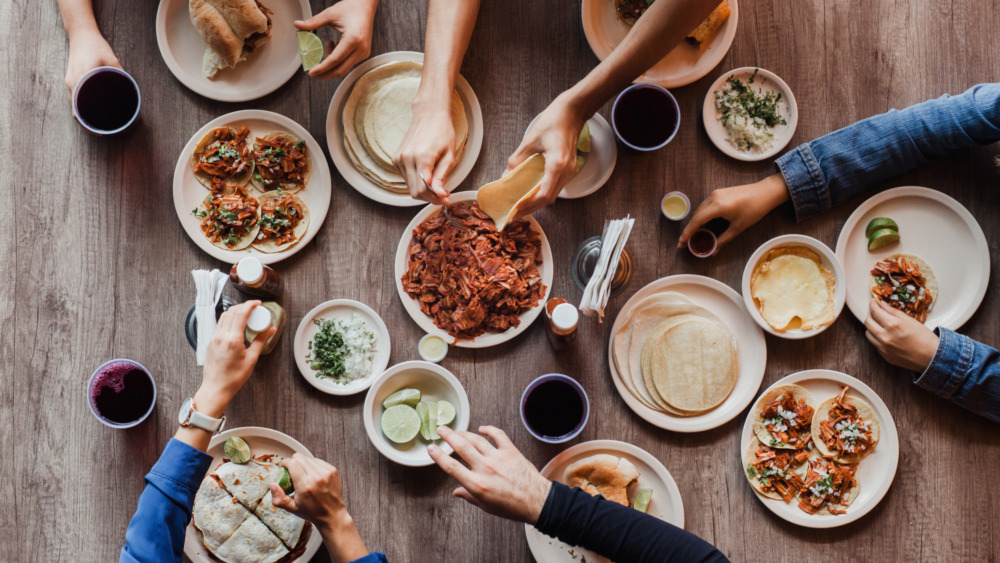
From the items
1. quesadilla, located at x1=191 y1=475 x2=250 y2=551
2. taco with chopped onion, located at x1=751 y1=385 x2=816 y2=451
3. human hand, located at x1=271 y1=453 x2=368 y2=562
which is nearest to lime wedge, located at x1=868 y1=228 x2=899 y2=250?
taco with chopped onion, located at x1=751 y1=385 x2=816 y2=451

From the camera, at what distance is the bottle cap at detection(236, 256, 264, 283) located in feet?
7.13

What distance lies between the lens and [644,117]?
238 centimetres

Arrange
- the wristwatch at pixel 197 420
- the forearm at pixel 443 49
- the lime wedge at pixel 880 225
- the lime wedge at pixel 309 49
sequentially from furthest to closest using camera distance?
the lime wedge at pixel 880 225, the lime wedge at pixel 309 49, the forearm at pixel 443 49, the wristwatch at pixel 197 420

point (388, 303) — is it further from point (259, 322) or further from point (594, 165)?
point (594, 165)

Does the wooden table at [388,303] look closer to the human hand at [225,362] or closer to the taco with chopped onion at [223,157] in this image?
the taco with chopped onion at [223,157]

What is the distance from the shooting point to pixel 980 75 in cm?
261

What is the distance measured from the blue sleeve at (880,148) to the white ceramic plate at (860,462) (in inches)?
25.7

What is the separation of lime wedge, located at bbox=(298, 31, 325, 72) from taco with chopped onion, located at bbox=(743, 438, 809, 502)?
7.19ft

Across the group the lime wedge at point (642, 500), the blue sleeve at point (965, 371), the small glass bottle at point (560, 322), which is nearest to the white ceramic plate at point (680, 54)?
the small glass bottle at point (560, 322)

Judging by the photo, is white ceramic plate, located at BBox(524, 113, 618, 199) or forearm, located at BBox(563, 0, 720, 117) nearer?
forearm, located at BBox(563, 0, 720, 117)

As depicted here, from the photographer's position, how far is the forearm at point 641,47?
200cm

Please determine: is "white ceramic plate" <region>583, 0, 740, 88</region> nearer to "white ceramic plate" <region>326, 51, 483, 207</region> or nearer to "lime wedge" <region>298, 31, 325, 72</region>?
"white ceramic plate" <region>326, 51, 483, 207</region>

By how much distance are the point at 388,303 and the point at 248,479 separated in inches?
32.0

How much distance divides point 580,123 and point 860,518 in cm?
190
